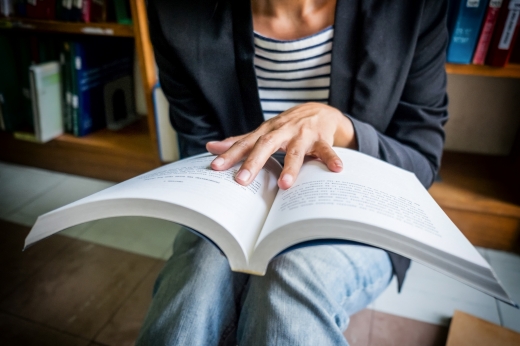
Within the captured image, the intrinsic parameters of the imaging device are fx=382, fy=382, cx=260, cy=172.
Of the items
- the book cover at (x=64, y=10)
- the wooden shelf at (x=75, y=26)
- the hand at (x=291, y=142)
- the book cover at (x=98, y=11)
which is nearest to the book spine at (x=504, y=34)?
the hand at (x=291, y=142)

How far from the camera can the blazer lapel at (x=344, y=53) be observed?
606mm

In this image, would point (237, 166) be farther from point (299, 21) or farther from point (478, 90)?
point (478, 90)

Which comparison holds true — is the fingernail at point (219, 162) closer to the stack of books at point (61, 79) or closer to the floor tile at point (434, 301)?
the floor tile at point (434, 301)

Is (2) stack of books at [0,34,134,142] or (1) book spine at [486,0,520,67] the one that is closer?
(1) book spine at [486,0,520,67]

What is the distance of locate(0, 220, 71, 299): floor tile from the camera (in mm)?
939

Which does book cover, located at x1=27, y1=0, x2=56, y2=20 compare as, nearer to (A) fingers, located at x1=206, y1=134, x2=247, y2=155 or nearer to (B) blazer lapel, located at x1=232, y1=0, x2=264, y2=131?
(B) blazer lapel, located at x1=232, y1=0, x2=264, y2=131

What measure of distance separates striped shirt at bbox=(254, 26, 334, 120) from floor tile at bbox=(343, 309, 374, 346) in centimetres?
49

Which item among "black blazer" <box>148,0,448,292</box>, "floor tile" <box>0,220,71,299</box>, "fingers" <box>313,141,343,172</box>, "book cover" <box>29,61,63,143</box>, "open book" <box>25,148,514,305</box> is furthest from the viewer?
"book cover" <box>29,61,63,143</box>

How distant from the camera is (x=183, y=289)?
496mm

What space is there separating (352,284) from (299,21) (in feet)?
1.47

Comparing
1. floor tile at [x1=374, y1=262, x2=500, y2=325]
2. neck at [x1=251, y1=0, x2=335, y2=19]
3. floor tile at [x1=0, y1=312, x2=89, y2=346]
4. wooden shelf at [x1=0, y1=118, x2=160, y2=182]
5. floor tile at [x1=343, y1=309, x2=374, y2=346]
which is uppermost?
neck at [x1=251, y1=0, x2=335, y2=19]

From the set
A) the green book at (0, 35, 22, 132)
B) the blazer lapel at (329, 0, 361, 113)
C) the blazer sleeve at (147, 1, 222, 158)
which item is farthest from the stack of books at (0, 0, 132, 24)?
the blazer lapel at (329, 0, 361, 113)

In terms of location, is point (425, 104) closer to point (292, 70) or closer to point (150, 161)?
point (292, 70)

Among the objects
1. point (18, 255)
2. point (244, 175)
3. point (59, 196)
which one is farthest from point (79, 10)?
point (244, 175)
